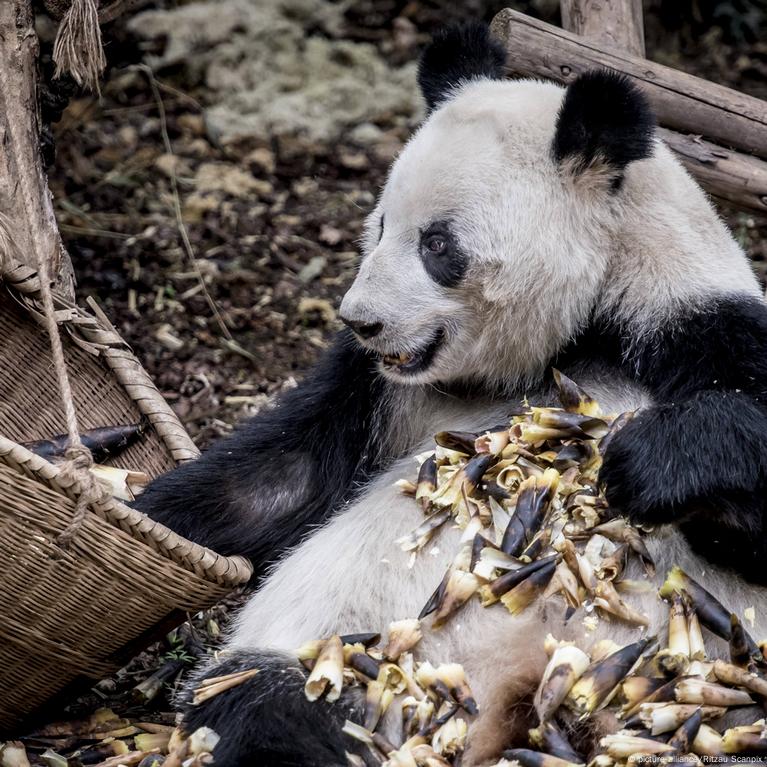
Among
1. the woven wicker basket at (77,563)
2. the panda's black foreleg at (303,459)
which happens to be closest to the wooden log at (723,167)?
the panda's black foreleg at (303,459)

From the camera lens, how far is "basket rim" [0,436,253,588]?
3.13 m

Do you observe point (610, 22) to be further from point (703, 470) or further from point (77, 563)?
point (77, 563)

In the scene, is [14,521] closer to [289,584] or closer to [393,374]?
[289,584]

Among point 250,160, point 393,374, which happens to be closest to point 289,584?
point 393,374

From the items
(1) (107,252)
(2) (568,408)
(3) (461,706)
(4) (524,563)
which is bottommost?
(1) (107,252)

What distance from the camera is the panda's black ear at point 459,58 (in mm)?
4406

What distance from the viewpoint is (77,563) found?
3.36 m

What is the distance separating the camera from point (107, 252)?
7129mm

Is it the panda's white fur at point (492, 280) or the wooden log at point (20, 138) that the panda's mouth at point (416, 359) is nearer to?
the panda's white fur at point (492, 280)

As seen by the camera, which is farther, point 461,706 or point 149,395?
point 149,395

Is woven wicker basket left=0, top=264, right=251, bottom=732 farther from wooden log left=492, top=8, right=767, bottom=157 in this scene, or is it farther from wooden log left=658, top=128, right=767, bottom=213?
wooden log left=658, top=128, right=767, bottom=213

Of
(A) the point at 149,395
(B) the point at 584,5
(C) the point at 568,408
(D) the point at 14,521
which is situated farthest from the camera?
(B) the point at 584,5

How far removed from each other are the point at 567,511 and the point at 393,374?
0.78 meters

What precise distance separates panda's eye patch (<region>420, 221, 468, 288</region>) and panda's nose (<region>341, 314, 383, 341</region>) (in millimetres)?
273
